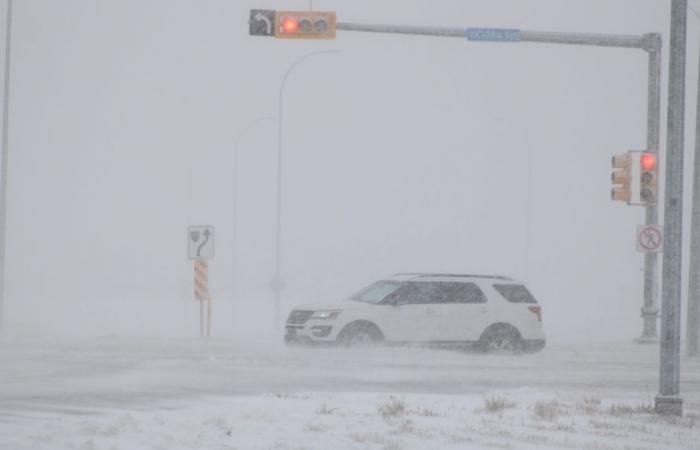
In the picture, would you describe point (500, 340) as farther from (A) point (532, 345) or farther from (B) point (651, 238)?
(B) point (651, 238)

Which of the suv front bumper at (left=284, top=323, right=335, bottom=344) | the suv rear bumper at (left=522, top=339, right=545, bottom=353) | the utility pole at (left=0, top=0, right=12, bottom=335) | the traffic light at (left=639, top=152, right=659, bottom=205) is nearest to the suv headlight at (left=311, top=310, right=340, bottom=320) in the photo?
the suv front bumper at (left=284, top=323, right=335, bottom=344)

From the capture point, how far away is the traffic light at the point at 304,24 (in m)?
21.5

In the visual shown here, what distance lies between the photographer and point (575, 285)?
261 feet

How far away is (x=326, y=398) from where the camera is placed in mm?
13727

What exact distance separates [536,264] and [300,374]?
7876 cm

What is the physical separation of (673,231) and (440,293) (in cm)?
941

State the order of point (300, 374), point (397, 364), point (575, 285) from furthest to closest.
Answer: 1. point (575, 285)
2. point (397, 364)
3. point (300, 374)

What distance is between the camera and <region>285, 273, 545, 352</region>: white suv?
2175 centimetres

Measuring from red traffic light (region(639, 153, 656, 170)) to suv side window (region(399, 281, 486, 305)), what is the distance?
12.6 ft

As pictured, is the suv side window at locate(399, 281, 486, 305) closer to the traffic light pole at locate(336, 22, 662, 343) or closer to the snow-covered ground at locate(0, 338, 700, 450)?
the snow-covered ground at locate(0, 338, 700, 450)

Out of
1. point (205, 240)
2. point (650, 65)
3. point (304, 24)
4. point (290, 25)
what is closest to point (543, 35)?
point (650, 65)

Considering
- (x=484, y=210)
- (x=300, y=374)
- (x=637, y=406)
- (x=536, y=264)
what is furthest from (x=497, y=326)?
(x=484, y=210)

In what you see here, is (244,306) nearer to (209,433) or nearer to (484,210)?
(209,433)

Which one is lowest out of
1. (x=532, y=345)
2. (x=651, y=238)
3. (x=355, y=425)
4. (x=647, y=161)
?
(x=532, y=345)
